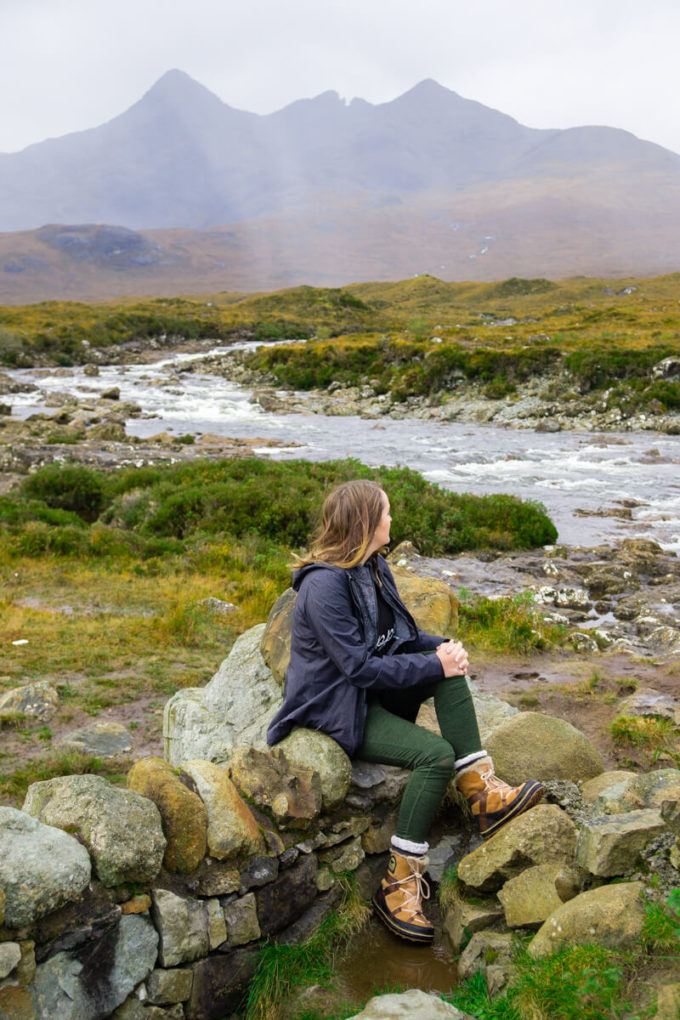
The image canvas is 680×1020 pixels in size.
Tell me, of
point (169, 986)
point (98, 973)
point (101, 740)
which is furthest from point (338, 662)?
point (101, 740)

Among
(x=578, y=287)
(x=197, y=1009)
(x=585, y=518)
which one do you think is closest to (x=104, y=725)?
(x=197, y=1009)

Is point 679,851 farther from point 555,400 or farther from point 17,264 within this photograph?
point 17,264

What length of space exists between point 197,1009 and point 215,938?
0.33 metres

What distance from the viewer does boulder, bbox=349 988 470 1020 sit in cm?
330

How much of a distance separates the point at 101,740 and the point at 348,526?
405 centimetres

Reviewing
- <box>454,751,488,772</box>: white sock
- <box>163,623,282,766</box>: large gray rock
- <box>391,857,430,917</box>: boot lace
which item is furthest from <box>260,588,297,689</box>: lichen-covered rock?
<box>391,857,430,917</box>: boot lace

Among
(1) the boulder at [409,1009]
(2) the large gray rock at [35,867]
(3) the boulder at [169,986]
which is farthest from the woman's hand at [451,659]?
(2) the large gray rock at [35,867]

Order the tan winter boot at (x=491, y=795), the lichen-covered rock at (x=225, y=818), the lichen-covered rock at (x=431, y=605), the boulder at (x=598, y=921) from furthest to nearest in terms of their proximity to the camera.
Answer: the lichen-covered rock at (x=431, y=605) → the tan winter boot at (x=491, y=795) → the lichen-covered rock at (x=225, y=818) → the boulder at (x=598, y=921)

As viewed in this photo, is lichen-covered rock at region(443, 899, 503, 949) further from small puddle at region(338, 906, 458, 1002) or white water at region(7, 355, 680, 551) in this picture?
white water at region(7, 355, 680, 551)

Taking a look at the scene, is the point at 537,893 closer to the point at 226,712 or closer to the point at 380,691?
the point at 380,691

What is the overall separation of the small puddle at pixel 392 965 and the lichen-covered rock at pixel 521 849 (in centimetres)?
41

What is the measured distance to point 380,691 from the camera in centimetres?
487

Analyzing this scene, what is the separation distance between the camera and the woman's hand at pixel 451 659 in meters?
4.62

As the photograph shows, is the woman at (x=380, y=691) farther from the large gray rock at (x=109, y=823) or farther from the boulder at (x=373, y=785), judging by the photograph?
the large gray rock at (x=109, y=823)
